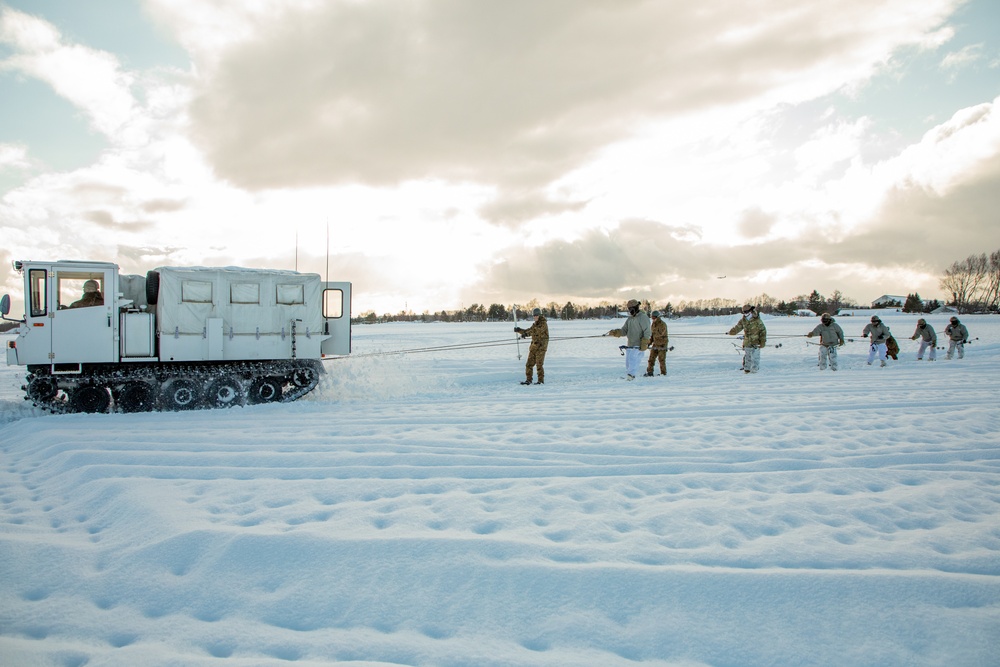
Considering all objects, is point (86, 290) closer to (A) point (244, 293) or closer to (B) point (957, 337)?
(A) point (244, 293)

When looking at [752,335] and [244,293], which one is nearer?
[244,293]

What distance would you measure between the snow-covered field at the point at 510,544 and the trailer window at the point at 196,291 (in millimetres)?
3471

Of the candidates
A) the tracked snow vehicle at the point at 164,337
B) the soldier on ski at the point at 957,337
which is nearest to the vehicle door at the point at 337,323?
the tracked snow vehicle at the point at 164,337

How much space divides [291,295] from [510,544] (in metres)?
9.30

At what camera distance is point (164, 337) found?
10.4m

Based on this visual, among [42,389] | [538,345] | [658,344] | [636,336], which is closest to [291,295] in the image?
[42,389]

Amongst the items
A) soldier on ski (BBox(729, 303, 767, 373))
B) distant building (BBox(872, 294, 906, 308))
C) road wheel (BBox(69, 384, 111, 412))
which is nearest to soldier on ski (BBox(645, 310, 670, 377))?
soldier on ski (BBox(729, 303, 767, 373))

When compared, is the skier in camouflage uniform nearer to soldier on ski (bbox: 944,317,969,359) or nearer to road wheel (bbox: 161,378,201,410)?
road wheel (bbox: 161,378,201,410)

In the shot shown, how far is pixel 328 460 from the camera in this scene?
6.07 m

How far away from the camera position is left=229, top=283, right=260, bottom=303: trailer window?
11.0m

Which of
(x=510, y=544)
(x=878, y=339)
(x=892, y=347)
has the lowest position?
(x=510, y=544)

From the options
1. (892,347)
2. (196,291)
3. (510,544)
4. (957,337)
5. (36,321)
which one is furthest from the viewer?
(957,337)

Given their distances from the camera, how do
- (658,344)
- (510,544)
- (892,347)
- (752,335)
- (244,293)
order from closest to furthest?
(510,544), (244,293), (752,335), (658,344), (892,347)

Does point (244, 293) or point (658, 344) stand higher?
point (244, 293)
